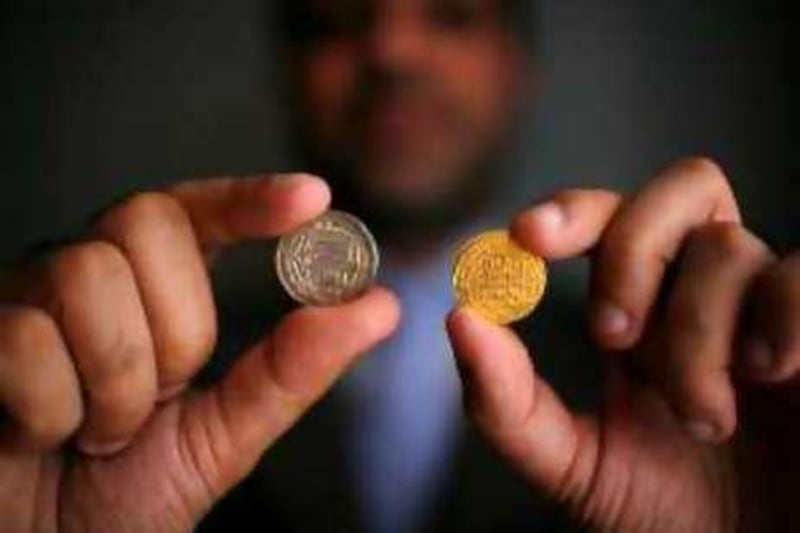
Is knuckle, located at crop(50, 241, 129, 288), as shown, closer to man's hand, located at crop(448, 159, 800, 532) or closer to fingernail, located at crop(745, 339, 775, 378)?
man's hand, located at crop(448, 159, 800, 532)

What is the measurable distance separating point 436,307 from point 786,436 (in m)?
0.88

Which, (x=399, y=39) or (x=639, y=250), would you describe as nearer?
(x=639, y=250)

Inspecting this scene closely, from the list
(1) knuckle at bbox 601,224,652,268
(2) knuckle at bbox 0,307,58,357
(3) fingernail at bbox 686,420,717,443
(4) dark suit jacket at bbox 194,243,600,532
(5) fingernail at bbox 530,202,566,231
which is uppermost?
(5) fingernail at bbox 530,202,566,231

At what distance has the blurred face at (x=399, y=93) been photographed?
1.53 m

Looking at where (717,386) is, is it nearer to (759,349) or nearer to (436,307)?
(759,349)

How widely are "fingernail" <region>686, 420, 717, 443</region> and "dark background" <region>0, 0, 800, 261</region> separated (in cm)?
140

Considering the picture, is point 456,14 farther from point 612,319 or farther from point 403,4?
point 612,319

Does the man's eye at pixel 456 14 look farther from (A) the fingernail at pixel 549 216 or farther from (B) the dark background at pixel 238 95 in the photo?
(A) the fingernail at pixel 549 216

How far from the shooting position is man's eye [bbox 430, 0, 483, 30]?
156 centimetres

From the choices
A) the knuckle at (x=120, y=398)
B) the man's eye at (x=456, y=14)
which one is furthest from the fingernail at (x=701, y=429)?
the man's eye at (x=456, y=14)

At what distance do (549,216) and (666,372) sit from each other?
0.43ft

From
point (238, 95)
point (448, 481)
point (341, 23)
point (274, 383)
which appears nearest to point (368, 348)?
point (274, 383)

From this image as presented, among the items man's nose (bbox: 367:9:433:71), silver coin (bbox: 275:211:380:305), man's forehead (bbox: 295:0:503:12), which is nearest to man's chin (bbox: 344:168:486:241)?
man's nose (bbox: 367:9:433:71)

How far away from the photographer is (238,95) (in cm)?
205
